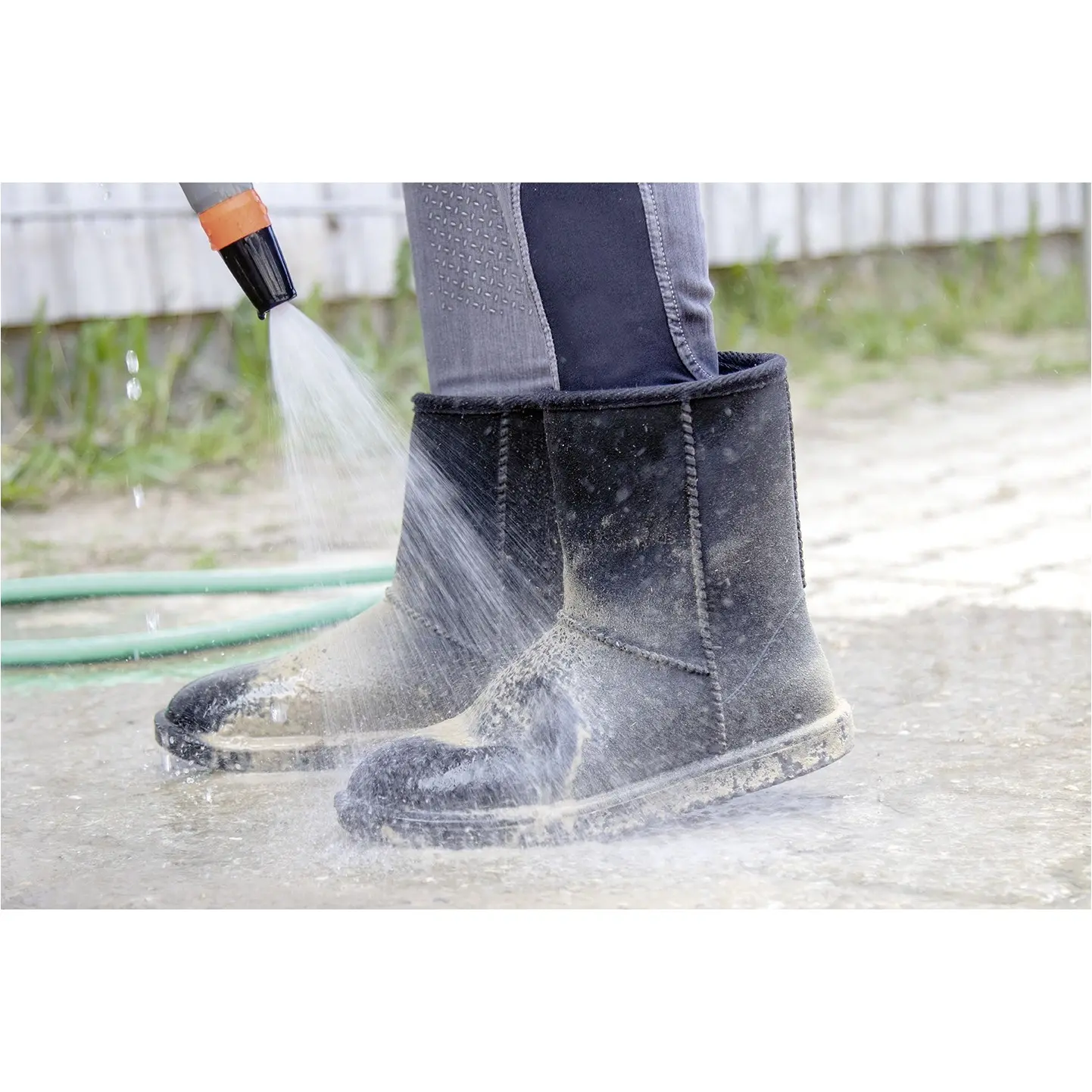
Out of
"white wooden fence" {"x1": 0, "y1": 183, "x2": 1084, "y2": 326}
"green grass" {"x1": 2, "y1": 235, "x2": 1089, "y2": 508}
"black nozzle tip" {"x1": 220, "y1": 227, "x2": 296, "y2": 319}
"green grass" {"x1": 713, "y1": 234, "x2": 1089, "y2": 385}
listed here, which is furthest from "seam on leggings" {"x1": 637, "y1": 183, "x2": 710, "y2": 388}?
"green grass" {"x1": 713, "y1": 234, "x2": 1089, "y2": 385}

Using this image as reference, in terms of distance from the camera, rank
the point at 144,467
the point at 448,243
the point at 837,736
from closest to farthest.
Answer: the point at 837,736
the point at 448,243
the point at 144,467

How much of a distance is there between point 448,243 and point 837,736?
566mm

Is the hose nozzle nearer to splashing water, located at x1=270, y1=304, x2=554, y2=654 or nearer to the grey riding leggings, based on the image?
splashing water, located at x1=270, y1=304, x2=554, y2=654

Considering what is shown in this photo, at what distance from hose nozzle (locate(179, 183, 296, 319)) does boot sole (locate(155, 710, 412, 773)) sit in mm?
403

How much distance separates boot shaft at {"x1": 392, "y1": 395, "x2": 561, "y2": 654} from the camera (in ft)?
4.16

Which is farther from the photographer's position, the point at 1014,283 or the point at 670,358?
the point at 1014,283

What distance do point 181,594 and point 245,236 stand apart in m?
0.99

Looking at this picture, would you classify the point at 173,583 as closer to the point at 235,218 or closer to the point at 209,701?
the point at 209,701

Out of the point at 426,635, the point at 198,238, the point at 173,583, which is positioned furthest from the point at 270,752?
the point at 198,238

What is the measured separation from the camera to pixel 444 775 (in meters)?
1.12

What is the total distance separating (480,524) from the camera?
1293 mm

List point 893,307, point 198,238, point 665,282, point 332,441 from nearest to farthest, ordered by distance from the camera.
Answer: point 665,282, point 332,441, point 198,238, point 893,307

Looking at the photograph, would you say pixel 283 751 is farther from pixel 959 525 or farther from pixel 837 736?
pixel 959 525
